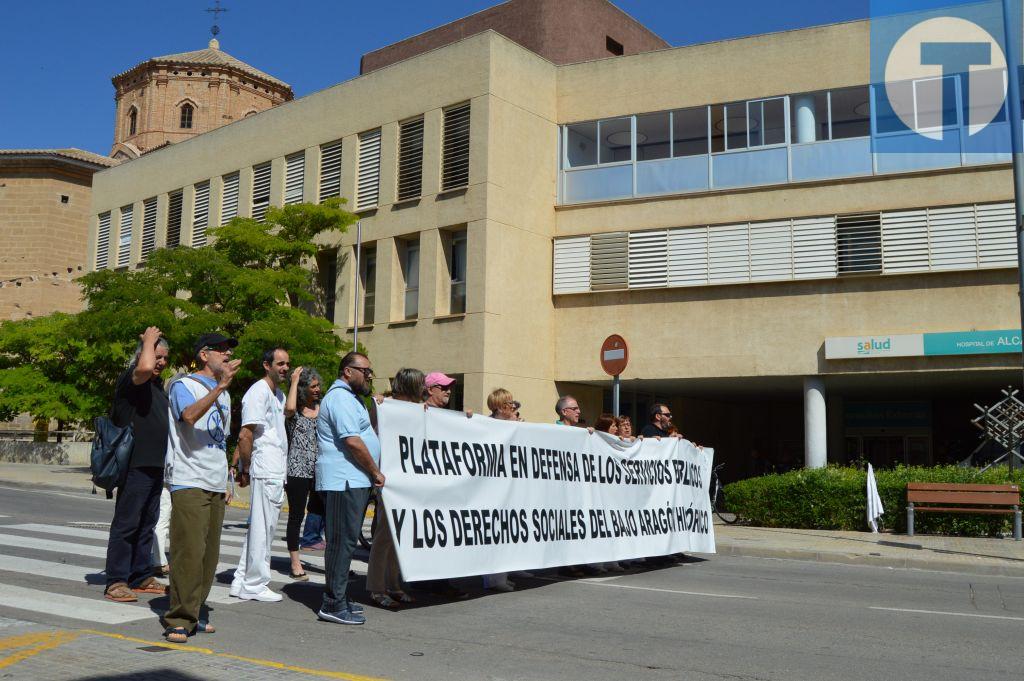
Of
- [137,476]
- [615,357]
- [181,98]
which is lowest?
[137,476]

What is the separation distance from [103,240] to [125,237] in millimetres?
1627

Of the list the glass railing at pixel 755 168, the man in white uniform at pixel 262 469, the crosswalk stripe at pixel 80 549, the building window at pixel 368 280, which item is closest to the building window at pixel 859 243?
the glass railing at pixel 755 168

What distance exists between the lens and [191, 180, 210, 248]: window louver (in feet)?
105

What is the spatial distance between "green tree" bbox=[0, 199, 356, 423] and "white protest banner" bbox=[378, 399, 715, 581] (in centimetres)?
1401

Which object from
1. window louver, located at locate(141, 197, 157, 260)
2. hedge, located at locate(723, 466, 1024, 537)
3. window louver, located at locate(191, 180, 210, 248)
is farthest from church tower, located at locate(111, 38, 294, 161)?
hedge, located at locate(723, 466, 1024, 537)

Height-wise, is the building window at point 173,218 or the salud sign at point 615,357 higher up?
the building window at point 173,218

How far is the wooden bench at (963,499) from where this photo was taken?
15.3 m

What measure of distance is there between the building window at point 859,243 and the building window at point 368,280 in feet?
39.6

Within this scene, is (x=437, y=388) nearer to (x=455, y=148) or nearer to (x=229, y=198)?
(x=455, y=148)

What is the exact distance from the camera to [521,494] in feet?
29.1

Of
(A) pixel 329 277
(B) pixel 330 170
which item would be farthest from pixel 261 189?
(A) pixel 329 277

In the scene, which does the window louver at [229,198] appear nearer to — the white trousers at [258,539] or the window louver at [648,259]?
the window louver at [648,259]

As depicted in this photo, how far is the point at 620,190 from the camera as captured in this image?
82.8 feet

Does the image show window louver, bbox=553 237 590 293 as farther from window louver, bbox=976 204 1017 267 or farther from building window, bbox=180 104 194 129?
building window, bbox=180 104 194 129
